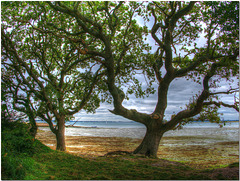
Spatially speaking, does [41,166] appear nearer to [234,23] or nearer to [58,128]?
[58,128]

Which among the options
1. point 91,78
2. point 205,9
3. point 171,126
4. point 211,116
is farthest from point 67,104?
point 205,9

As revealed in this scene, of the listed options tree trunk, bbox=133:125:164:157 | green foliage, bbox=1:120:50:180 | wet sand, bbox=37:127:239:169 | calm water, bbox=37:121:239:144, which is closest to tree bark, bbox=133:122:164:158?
→ tree trunk, bbox=133:125:164:157

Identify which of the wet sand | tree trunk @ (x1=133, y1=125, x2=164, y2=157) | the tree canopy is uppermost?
the tree canopy

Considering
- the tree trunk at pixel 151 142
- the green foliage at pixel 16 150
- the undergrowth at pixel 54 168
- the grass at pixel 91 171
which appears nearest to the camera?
the green foliage at pixel 16 150

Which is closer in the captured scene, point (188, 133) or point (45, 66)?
point (45, 66)

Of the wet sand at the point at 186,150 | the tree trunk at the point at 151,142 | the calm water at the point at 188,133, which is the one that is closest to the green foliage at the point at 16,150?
the wet sand at the point at 186,150

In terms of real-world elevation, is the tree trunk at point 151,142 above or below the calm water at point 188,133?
above

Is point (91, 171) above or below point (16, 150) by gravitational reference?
below

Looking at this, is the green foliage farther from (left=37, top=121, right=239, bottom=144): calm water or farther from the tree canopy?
(left=37, top=121, right=239, bottom=144): calm water

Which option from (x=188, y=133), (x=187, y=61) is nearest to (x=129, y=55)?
(x=187, y=61)

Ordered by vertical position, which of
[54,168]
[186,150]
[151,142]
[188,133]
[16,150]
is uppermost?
[16,150]

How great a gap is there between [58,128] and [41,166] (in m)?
7.09

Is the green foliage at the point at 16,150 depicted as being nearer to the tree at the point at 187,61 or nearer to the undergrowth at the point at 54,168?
the undergrowth at the point at 54,168

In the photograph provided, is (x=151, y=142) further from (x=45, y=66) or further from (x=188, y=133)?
(x=188, y=133)
